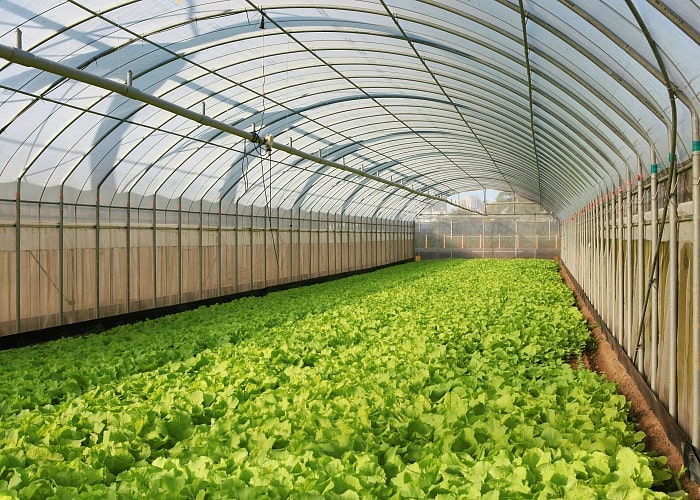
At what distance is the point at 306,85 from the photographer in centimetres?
1727

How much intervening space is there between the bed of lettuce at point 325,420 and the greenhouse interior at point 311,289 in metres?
0.03

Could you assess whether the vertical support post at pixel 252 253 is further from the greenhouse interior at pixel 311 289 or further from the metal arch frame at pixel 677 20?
the metal arch frame at pixel 677 20

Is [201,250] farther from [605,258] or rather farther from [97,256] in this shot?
[605,258]

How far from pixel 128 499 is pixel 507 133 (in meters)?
19.2

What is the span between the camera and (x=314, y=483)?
3973 millimetres

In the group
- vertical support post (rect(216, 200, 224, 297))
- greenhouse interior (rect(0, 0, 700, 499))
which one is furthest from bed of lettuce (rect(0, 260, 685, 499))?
vertical support post (rect(216, 200, 224, 297))

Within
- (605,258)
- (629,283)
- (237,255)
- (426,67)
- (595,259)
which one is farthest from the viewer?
(237,255)

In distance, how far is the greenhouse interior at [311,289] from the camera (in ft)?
16.1

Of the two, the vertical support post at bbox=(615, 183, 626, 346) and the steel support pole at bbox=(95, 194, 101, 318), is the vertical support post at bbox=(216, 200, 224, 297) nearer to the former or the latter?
the steel support pole at bbox=(95, 194, 101, 318)

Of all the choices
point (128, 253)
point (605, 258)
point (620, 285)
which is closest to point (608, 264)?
point (605, 258)

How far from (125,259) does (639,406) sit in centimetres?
1281

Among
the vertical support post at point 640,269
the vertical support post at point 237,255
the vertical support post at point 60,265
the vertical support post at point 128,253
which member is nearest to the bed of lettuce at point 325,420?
the vertical support post at point 640,269

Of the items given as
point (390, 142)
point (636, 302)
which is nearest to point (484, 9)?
point (636, 302)

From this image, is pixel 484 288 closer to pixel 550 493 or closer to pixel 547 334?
pixel 547 334
